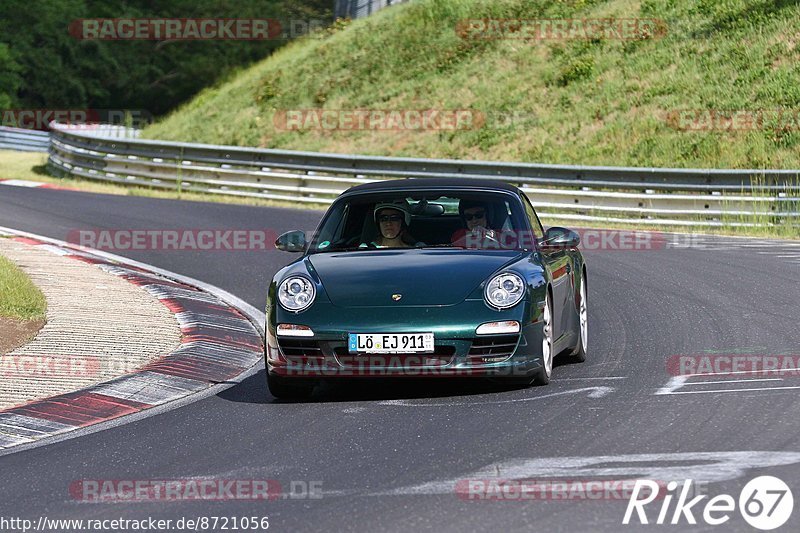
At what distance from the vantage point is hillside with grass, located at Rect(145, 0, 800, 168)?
28.7m

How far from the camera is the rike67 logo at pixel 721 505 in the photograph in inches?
198

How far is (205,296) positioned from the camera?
13.1 meters

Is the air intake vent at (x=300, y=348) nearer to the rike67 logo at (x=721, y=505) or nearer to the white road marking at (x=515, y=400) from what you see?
the white road marking at (x=515, y=400)

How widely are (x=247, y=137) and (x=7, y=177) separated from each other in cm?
963

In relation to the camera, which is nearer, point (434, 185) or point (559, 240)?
point (559, 240)

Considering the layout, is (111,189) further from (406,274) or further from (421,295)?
(421,295)

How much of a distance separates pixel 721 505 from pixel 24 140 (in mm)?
39207

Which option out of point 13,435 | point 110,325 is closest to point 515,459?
point 13,435

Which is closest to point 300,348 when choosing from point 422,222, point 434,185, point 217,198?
point 422,222

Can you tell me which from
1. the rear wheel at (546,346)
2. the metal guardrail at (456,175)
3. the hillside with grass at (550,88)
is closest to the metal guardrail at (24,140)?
the hillside with grass at (550,88)

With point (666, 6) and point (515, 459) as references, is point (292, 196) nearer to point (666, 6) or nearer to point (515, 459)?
point (666, 6)

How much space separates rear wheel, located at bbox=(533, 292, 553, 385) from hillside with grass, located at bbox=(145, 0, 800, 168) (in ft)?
59.7

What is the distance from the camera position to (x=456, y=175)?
939 inches

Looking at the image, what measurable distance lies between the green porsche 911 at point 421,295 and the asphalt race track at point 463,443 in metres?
0.24
